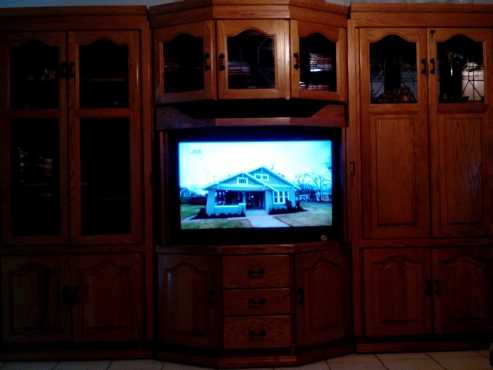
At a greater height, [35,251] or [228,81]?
[228,81]

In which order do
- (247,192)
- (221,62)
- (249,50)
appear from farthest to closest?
1. (247,192)
2. (249,50)
3. (221,62)

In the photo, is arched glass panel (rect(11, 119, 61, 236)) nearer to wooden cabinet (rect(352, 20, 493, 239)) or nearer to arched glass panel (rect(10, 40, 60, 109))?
arched glass panel (rect(10, 40, 60, 109))

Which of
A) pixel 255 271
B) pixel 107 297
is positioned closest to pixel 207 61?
pixel 255 271

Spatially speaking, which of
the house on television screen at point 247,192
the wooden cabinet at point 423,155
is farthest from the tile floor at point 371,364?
the house on television screen at point 247,192

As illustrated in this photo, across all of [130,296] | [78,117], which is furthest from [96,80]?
[130,296]

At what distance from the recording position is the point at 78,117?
10.2 ft

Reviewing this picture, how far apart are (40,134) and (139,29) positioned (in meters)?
0.86

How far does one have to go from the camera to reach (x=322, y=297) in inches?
120

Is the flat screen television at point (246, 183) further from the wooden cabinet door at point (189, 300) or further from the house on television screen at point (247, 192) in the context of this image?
the wooden cabinet door at point (189, 300)

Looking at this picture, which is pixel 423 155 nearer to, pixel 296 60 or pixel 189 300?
pixel 296 60

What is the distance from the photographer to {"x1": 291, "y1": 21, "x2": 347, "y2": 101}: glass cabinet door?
120 inches

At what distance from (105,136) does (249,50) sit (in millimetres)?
999

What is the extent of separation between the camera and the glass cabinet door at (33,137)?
3.10 meters

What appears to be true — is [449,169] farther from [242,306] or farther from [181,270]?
[181,270]
